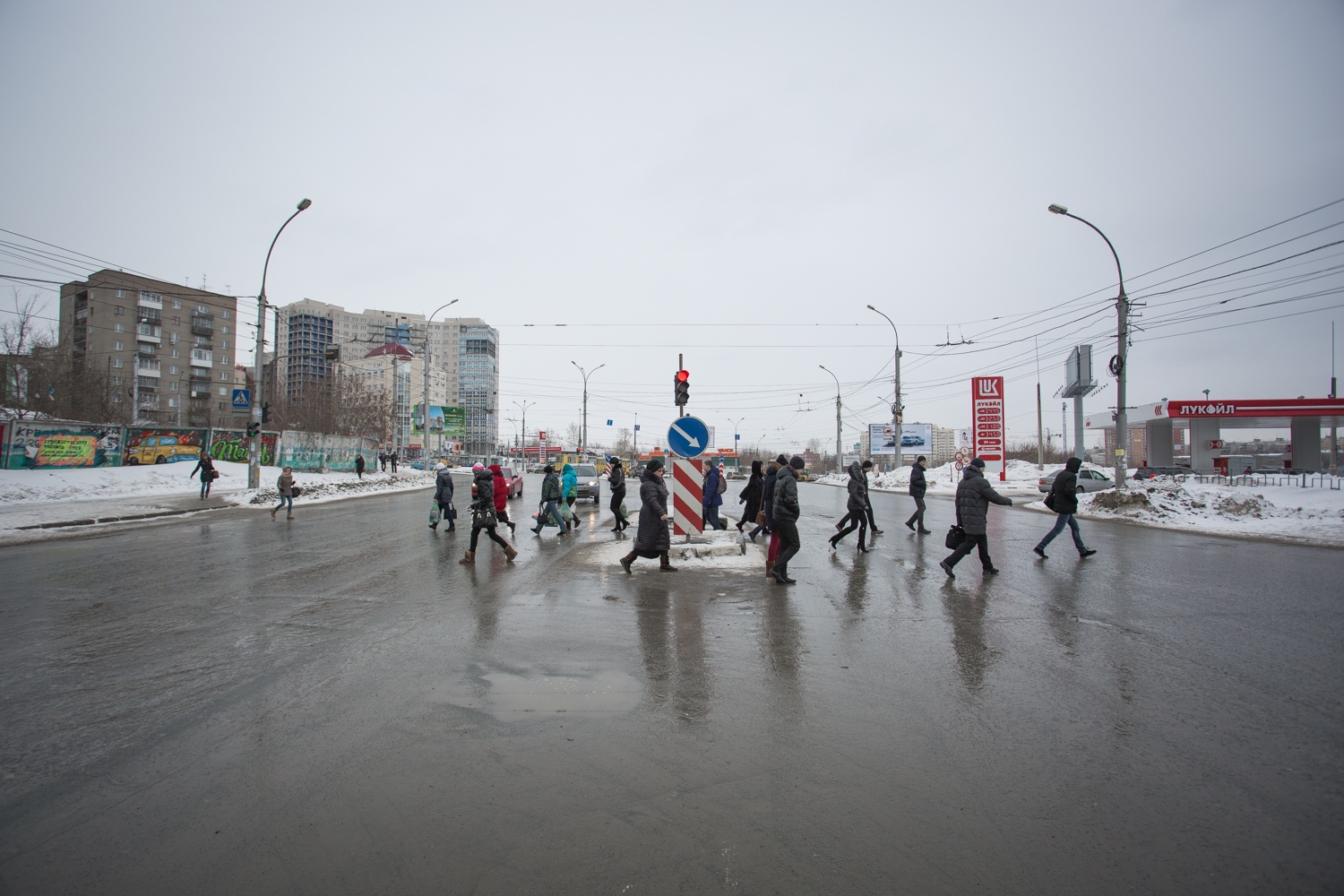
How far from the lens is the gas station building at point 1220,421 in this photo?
37.7 meters

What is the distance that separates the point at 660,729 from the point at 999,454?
4123 centimetres

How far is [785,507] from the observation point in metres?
8.86

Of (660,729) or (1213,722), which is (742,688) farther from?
(1213,722)

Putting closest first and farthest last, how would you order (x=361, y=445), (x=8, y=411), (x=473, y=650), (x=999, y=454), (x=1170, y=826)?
(x=1170, y=826) < (x=473, y=650) < (x=8, y=411) < (x=999, y=454) < (x=361, y=445)

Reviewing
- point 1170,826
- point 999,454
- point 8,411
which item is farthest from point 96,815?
point 999,454

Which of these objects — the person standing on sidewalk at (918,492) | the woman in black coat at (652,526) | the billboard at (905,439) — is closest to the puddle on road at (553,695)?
the woman in black coat at (652,526)

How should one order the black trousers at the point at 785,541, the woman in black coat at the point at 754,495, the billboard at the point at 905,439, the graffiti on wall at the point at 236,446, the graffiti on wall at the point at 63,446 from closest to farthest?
the black trousers at the point at 785,541, the woman in black coat at the point at 754,495, the graffiti on wall at the point at 63,446, the graffiti on wall at the point at 236,446, the billboard at the point at 905,439

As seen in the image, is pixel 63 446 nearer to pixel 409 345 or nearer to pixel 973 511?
pixel 973 511

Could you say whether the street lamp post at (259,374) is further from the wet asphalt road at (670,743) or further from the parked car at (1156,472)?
the parked car at (1156,472)

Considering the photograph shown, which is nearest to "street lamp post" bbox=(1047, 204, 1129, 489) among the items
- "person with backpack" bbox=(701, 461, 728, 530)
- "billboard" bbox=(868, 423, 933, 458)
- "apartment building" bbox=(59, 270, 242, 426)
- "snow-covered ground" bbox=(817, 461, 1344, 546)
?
"snow-covered ground" bbox=(817, 461, 1344, 546)

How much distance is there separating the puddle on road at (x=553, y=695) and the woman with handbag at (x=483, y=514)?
19.3 feet

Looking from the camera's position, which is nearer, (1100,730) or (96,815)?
(96,815)

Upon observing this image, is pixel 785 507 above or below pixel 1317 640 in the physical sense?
above

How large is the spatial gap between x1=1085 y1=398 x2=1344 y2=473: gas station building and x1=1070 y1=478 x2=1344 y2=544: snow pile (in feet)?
60.1
